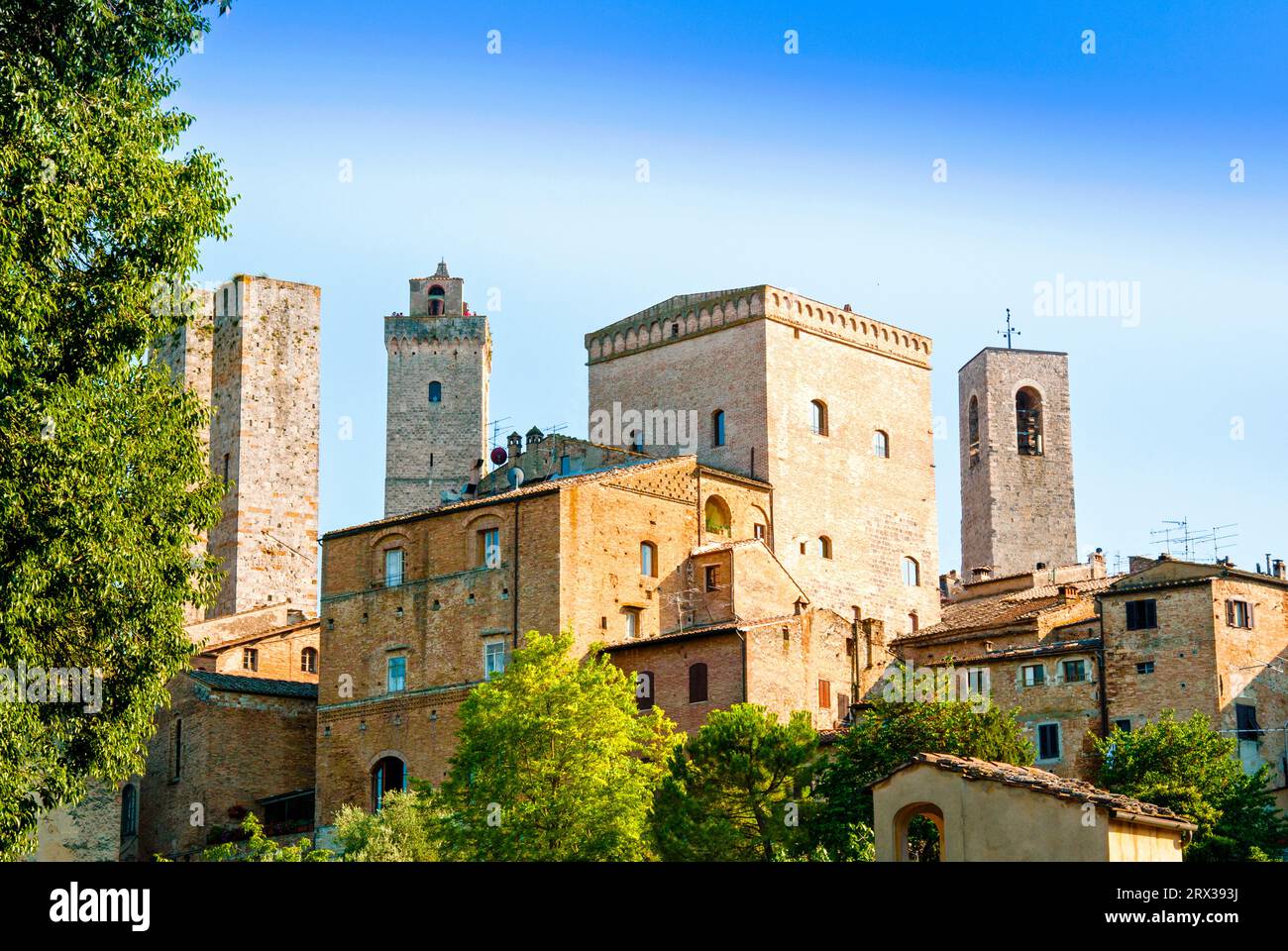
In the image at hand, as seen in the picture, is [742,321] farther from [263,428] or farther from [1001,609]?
[263,428]

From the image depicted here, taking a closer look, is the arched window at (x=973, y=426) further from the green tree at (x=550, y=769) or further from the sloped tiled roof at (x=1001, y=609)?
the green tree at (x=550, y=769)

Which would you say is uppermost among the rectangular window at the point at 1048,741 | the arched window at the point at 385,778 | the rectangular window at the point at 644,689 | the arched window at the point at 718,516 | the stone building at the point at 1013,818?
the arched window at the point at 718,516

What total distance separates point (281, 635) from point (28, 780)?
113 feet

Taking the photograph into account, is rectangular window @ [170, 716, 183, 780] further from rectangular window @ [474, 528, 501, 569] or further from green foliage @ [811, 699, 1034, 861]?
green foliage @ [811, 699, 1034, 861]

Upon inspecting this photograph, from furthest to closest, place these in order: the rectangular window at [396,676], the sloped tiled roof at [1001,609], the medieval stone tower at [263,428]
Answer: the medieval stone tower at [263,428] → the sloped tiled roof at [1001,609] → the rectangular window at [396,676]

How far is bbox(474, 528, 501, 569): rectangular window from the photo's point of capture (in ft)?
151

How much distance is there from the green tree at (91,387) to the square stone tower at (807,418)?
3017cm

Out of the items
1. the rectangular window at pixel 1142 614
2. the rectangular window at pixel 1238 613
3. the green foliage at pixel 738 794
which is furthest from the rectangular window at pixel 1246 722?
the green foliage at pixel 738 794

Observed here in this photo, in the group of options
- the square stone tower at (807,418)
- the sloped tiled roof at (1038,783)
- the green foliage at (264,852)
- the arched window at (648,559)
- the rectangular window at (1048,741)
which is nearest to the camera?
the sloped tiled roof at (1038,783)

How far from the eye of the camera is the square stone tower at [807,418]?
53.4 metres

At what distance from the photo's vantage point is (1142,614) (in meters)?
42.0

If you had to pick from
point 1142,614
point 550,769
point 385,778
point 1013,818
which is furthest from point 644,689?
point 1013,818
